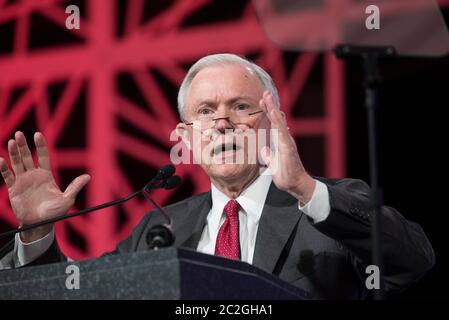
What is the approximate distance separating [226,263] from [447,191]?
6.81ft

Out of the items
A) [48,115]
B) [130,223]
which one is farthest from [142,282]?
[48,115]

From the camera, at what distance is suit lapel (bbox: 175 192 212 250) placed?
205 centimetres

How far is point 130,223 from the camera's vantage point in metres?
3.76

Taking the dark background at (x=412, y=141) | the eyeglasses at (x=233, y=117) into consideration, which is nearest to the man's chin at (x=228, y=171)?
the eyeglasses at (x=233, y=117)

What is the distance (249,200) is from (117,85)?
1876 mm

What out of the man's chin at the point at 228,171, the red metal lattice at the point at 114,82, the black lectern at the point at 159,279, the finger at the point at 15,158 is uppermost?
the red metal lattice at the point at 114,82

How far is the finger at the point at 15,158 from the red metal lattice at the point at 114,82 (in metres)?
1.64

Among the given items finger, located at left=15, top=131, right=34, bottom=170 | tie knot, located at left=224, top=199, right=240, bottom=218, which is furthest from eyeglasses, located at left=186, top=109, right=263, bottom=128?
finger, located at left=15, top=131, right=34, bottom=170

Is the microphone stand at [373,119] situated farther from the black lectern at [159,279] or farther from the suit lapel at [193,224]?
the suit lapel at [193,224]

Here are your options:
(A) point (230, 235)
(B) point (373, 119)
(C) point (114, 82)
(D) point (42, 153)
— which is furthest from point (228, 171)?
(C) point (114, 82)

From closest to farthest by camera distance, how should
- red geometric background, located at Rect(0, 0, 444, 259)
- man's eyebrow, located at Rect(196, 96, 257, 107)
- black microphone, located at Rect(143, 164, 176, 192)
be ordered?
1. black microphone, located at Rect(143, 164, 176, 192)
2. man's eyebrow, located at Rect(196, 96, 257, 107)
3. red geometric background, located at Rect(0, 0, 444, 259)

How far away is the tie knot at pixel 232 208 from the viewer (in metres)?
2.04

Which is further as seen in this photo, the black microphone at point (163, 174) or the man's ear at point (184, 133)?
the man's ear at point (184, 133)

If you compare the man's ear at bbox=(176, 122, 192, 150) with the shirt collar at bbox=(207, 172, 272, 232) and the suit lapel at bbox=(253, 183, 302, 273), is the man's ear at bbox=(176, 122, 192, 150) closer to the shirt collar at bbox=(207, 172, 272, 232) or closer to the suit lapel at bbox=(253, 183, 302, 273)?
the shirt collar at bbox=(207, 172, 272, 232)
